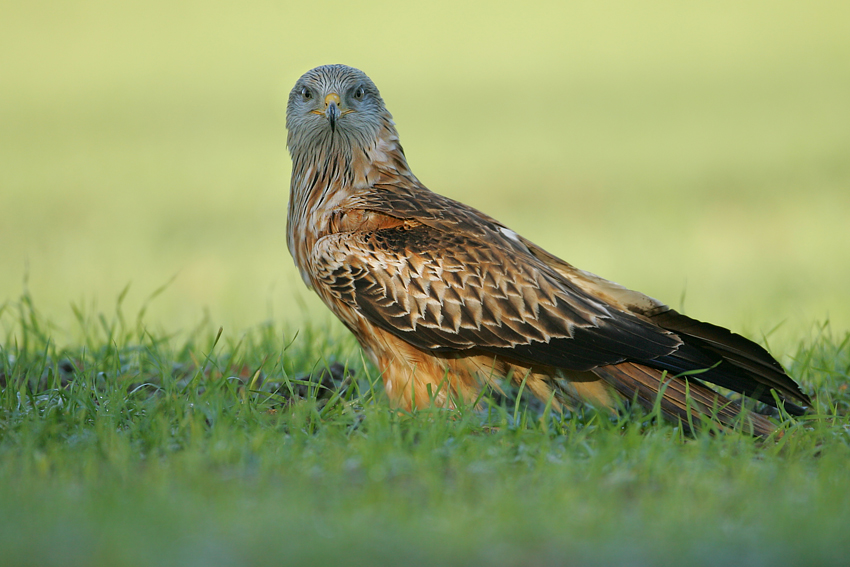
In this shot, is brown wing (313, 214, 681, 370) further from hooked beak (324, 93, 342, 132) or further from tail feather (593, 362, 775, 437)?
hooked beak (324, 93, 342, 132)

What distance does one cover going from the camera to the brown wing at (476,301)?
5.00m

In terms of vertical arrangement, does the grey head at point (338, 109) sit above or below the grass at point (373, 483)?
above

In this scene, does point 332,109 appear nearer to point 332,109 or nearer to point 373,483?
point 332,109

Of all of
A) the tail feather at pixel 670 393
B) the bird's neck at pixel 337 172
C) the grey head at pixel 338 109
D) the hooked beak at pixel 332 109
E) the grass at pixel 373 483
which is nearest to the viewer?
the grass at pixel 373 483

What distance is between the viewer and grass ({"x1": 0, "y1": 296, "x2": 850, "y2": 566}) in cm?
301

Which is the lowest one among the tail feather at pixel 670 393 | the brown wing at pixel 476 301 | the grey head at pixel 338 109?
the tail feather at pixel 670 393

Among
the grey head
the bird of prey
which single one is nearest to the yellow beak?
the grey head

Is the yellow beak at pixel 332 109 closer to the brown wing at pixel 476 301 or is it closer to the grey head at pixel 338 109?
the grey head at pixel 338 109

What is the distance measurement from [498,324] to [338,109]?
5.83 feet

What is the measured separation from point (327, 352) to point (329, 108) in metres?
1.75

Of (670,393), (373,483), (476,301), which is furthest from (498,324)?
(373,483)

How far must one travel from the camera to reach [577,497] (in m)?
3.52

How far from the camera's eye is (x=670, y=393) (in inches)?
198

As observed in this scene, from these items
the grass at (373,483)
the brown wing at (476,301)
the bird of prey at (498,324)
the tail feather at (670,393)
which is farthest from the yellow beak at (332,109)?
the tail feather at (670,393)
